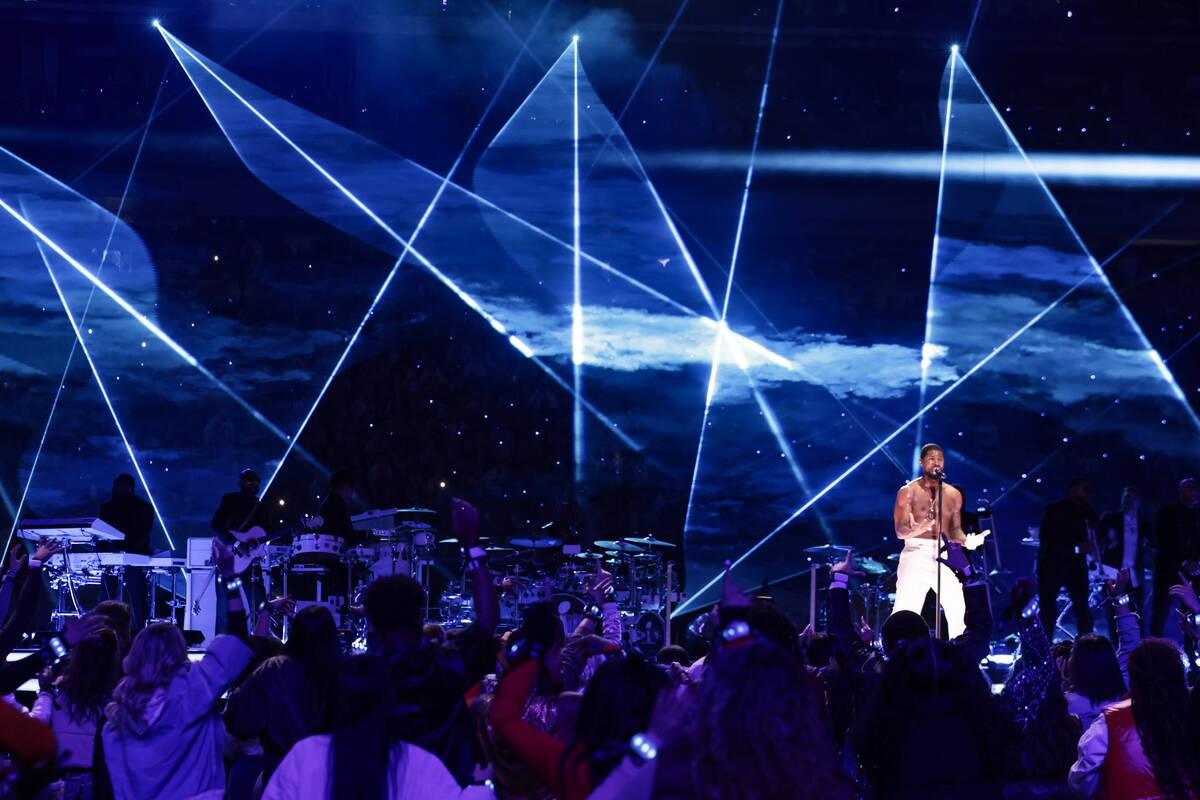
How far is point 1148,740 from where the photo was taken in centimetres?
315

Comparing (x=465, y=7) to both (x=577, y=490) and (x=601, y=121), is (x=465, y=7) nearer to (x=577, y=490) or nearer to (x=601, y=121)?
(x=601, y=121)

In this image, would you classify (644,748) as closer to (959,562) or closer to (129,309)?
(959,562)

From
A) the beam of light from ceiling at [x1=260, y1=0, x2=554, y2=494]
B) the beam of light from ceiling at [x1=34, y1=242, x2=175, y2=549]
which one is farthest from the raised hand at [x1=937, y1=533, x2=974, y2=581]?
the beam of light from ceiling at [x1=34, y1=242, x2=175, y2=549]

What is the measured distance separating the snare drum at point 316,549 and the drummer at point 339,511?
0.22 meters

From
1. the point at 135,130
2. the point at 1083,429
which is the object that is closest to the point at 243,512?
the point at 135,130

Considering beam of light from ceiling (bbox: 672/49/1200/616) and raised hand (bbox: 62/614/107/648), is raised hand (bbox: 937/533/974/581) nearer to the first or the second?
raised hand (bbox: 62/614/107/648)

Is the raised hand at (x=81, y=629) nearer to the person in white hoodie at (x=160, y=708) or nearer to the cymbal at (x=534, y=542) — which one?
the person in white hoodie at (x=160, y=708)

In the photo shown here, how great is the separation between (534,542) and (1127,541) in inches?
179

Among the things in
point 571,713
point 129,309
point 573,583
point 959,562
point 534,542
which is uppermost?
point 129,309

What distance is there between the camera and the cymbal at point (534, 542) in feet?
31.9

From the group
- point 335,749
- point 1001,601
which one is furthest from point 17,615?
point 1001,601

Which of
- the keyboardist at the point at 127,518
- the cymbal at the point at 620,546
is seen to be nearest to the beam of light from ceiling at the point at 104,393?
the keyboardist at the point at 127,518

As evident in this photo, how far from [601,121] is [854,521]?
464 cm

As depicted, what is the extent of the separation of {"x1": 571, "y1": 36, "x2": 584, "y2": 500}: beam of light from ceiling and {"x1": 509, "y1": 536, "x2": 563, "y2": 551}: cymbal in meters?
2.29
